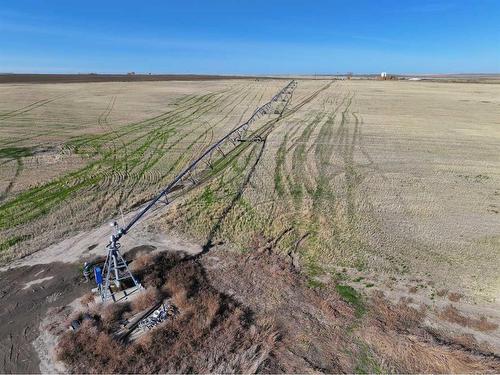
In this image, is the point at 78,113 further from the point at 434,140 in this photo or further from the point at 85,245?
the point at 434,140

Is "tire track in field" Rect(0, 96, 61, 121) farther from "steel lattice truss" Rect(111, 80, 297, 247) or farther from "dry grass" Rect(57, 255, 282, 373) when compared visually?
"dry grass" Rect(57, 255, 282, 373)

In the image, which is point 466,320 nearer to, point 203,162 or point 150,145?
point 203,162

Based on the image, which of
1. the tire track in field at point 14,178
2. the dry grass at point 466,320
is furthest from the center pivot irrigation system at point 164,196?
the dry grass at point 466,320

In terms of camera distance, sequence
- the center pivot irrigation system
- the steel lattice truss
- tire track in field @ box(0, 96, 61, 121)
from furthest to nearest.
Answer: tire track in field @ box(0, 96, 61, 121), the steel lattice truss, the center pivot irrigation system

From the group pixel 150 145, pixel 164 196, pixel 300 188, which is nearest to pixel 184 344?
pixel 164 196

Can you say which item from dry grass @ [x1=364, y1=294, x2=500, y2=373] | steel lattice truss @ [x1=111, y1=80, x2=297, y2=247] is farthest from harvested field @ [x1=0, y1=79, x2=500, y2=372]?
steel lattice truss @ [x1=111, y1=80, x2=297, y2=247]

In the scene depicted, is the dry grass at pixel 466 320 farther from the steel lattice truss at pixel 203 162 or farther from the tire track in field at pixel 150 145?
the tire track in field at pixel 150 145
